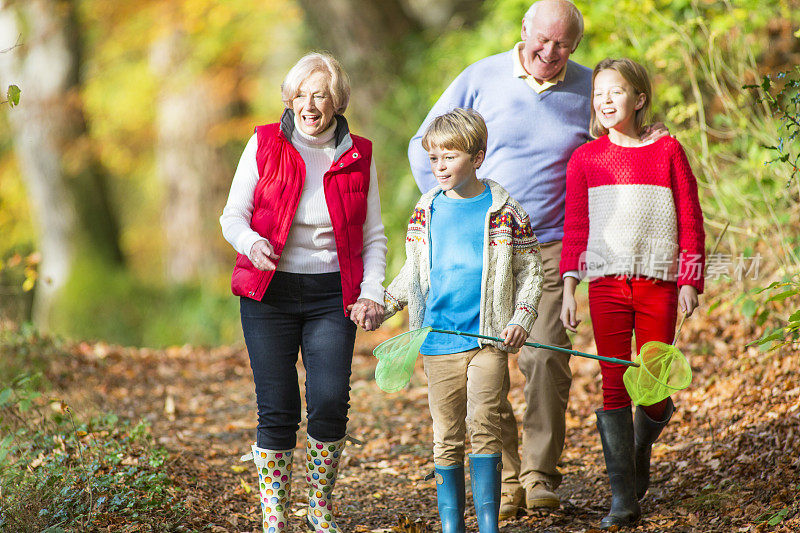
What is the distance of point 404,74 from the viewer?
10328 mm

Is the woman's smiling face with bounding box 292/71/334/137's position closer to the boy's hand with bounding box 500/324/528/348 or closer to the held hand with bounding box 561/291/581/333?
the boy's hand with bounding box 500/324/528/348

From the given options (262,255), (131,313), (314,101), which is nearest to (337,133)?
(314,101)

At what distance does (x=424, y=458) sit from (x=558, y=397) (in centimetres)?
135

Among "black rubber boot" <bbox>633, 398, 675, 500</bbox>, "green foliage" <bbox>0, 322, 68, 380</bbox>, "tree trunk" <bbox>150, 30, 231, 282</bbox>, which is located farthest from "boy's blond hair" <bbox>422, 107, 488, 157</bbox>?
"tree trunk" <bbox>150, 30, 231, 282</bbox>

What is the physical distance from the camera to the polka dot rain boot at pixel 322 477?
3486 mm

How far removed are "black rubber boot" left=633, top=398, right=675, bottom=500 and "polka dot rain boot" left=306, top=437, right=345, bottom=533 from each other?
1.35 metres

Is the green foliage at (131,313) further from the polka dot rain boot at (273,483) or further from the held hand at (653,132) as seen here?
the held hand at (653,132)

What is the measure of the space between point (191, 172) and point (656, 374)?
1125 cm

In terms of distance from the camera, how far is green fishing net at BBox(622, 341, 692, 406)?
10.7 feet

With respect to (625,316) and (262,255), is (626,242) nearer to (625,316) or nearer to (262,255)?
(625,316)

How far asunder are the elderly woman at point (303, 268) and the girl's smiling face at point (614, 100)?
1069mm

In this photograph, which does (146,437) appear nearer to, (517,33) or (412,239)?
(412,239)

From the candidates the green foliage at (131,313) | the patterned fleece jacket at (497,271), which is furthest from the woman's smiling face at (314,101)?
the green foliage at (131,313)

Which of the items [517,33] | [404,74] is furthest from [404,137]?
[517,33]
